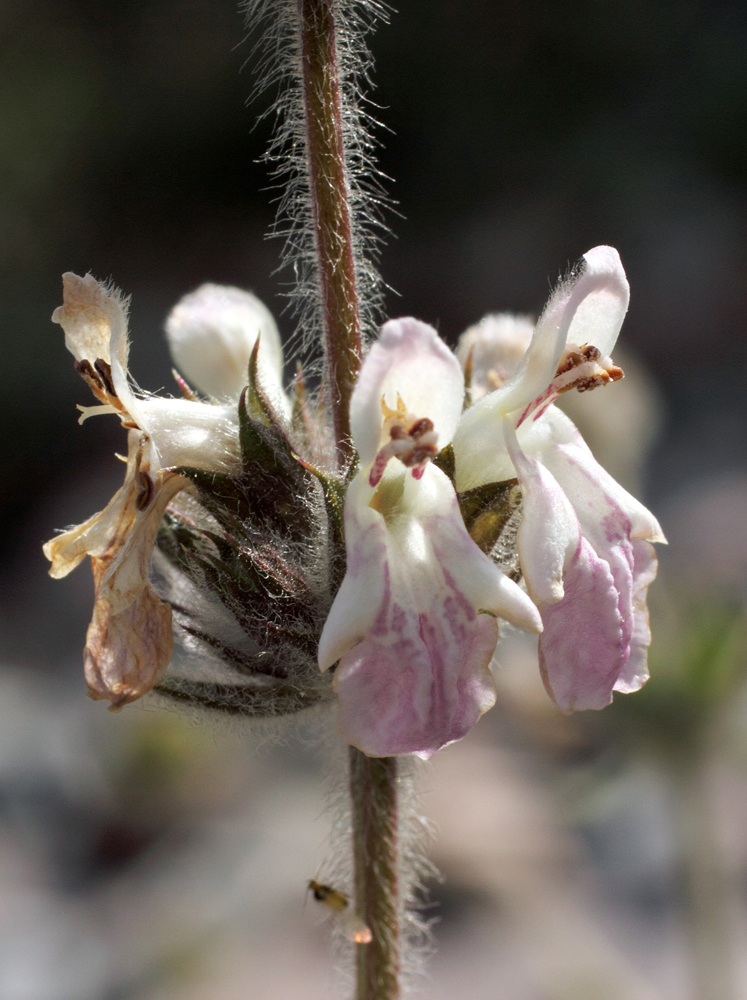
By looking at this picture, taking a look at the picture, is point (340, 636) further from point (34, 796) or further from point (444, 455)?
point (34, 796)

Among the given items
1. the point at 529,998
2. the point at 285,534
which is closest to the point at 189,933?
the point at 529,998

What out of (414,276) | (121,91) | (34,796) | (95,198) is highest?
(121,91)

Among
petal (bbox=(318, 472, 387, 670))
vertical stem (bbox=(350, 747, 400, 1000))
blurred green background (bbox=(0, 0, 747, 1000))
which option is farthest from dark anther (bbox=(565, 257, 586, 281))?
blurred green background (bbox=(0, 0, 747, 1000))

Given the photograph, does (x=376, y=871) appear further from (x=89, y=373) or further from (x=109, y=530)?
(x=89, y=373)

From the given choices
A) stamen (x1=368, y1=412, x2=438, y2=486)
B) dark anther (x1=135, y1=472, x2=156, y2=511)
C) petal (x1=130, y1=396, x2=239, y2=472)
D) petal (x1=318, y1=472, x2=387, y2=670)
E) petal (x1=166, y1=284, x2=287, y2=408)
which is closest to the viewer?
petal (x1=318, y1=472, x2=387, y2=670)

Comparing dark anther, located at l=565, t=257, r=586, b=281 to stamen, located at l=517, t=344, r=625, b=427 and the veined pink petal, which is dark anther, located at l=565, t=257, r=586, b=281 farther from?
the veined pink petal

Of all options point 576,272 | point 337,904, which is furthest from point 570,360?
point 337,904

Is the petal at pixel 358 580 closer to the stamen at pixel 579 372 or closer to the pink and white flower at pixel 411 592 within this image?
the pink and white flower at pixel 411 592
